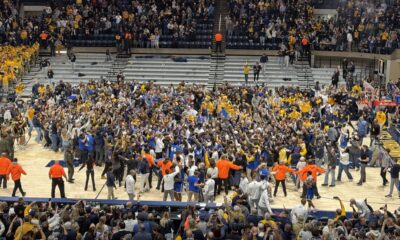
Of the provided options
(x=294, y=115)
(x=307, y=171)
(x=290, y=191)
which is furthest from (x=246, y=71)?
(x=307, y=171)

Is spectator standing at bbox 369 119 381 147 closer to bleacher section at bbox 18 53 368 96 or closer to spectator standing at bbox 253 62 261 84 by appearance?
bleacher section at bbox 18 53 368 96

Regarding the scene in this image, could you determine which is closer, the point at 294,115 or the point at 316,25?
the point at 294,115

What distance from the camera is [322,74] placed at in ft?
129

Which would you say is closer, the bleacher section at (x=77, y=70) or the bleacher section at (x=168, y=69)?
the bleacher section at (x=77, y=70)

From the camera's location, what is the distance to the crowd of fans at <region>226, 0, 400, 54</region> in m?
38.8

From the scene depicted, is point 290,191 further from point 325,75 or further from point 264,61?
point 325,75

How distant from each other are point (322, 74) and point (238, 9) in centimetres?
680

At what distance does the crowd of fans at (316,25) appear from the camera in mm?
38781

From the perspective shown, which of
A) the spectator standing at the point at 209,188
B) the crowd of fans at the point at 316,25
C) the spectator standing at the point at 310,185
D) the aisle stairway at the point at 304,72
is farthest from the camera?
the crowd of fans at the point at 316,25

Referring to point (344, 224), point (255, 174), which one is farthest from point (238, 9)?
point (344, 224)

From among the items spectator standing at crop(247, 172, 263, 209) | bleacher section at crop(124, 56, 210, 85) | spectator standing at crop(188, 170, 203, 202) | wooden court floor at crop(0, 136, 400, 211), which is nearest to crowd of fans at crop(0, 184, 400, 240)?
spectator standing at crop(247, 172, 263, 209)

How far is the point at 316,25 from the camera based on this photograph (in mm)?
40531

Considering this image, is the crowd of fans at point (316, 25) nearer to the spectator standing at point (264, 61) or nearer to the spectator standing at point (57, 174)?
the spectator standing at point (264, 61)

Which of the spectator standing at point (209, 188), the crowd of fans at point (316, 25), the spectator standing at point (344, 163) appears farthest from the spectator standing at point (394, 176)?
the crowd of fans at point (316, 25)
